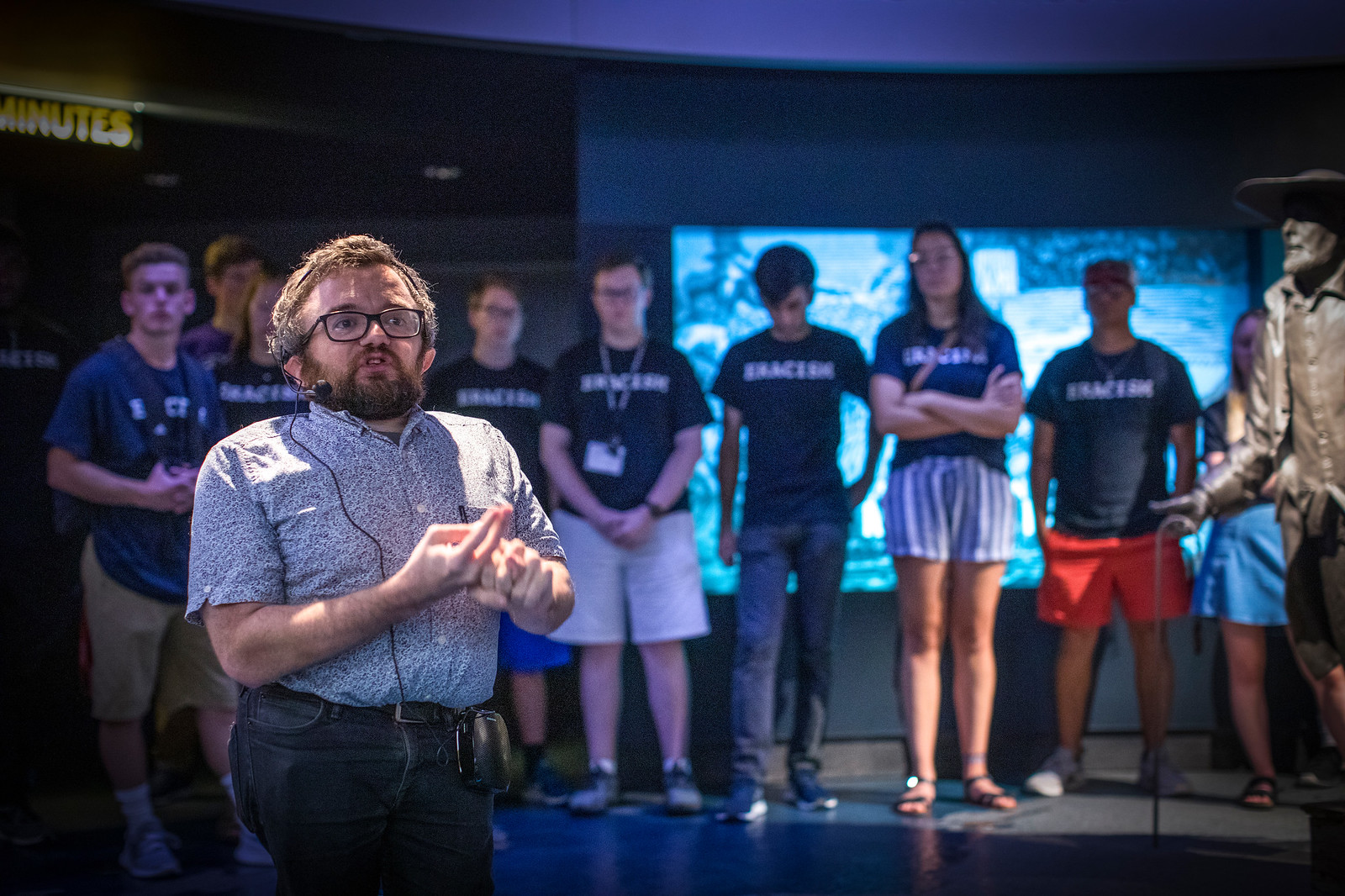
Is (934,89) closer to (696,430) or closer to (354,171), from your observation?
(696,430)

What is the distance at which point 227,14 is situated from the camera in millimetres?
4328

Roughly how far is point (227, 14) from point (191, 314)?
3.93 ft

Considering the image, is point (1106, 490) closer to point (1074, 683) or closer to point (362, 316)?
point (1074, 683)

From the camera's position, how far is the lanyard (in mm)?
4344

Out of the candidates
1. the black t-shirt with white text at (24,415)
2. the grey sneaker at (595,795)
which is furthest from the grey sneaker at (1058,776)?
the black t-shirt with white text at (24,415)

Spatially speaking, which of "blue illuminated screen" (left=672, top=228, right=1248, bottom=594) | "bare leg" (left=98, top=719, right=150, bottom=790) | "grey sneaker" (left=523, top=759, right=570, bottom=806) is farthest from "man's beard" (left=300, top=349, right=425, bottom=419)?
"blue illuminated screen" (left=672, top=228, right=1248, bottom=594)

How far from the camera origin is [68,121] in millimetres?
4121

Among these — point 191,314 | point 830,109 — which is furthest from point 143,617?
point 830,109

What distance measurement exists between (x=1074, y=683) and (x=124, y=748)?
3632mm

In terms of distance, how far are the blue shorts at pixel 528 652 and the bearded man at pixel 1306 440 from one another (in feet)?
7.35

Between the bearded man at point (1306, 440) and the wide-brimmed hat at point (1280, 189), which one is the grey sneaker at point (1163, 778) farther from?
the wide-brimmed hat at point (1280, 189)

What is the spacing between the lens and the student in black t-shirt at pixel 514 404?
4273 mm

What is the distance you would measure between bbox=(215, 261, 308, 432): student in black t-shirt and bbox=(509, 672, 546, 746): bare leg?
1.34 meters

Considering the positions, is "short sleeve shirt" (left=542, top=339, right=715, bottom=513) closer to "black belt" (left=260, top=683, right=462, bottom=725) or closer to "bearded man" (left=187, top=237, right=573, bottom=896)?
"bearded man" (left=187, top=237, right=573, bottom=896)
